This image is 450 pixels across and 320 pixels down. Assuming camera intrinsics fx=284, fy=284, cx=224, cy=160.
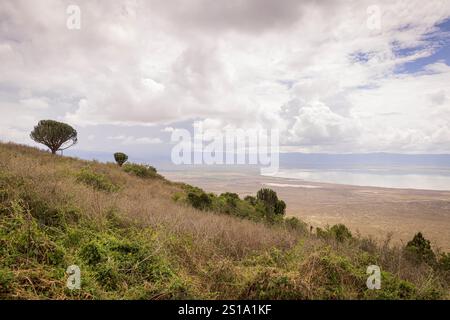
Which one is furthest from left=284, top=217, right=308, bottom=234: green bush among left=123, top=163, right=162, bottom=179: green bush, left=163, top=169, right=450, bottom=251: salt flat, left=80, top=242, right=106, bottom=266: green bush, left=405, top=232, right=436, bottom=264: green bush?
left=123, top=163, right=162, bottom=179: green bush

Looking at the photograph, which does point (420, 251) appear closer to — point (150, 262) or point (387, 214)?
point (150, 262)

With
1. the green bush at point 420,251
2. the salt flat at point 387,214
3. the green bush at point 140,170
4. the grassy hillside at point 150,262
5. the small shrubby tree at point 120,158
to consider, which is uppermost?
the small shrubby tree at point 120,158

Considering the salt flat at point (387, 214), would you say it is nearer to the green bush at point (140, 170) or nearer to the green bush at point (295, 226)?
the green bush at point (295, 226)

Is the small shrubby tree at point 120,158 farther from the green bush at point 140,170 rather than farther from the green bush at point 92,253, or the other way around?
the green bush at point 92,253

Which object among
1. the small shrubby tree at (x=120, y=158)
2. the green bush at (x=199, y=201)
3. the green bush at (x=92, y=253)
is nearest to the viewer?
the green bush at (x=92, y=253)

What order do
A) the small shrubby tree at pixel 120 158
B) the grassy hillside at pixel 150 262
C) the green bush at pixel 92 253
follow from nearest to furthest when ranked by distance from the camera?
the grassy hillside at pixel 150 262
the green bush at pixel 92 253
the small shrubby tree at pixel 120 158

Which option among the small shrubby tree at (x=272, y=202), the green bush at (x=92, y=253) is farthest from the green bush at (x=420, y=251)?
the small shrubby tree at (x=272, y=202)

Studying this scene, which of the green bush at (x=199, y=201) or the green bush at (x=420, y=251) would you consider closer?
the green bush at (x=420, y=251)

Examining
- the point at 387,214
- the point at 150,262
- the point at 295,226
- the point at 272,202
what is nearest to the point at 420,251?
the point at 295,226

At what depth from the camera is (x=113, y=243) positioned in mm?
4949

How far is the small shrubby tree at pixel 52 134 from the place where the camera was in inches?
996

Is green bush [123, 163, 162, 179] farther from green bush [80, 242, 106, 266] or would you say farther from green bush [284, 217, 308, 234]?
green bush [80, 242, 106, 266]

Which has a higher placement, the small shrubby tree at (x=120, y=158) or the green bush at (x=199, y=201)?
the small shrubby tree at (x=120, y=158)
